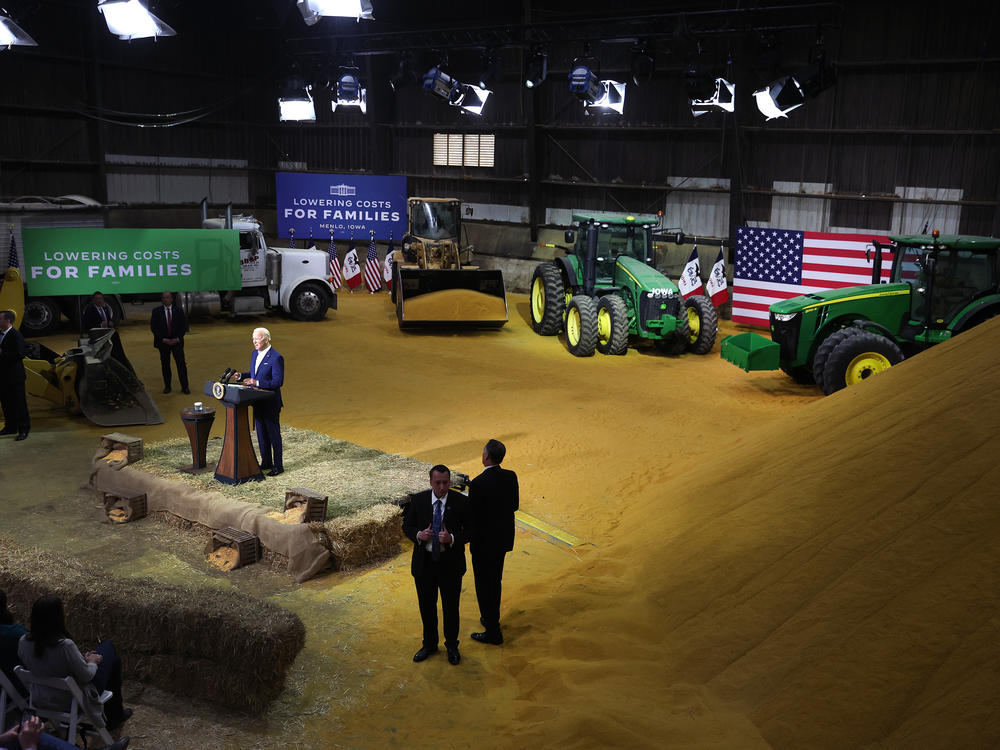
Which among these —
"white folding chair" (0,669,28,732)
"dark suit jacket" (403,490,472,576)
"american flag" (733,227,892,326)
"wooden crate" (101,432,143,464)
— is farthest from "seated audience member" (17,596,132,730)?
"american flag" (733,227,892,326)

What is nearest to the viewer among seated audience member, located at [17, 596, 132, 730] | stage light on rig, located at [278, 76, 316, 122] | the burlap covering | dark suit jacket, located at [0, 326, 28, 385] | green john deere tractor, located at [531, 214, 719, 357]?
seated audience member, located at [17, 596, 132, 730]

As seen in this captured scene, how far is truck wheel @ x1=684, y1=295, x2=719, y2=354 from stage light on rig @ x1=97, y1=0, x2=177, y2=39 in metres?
9.69

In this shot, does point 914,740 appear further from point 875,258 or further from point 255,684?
point 875,258

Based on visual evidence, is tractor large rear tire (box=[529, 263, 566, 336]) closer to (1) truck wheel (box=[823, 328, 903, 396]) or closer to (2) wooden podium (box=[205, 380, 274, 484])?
(1) truck wheel (box=[823, 328, 903, 396])

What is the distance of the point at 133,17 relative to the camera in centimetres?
1216

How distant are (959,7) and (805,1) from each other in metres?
2.83

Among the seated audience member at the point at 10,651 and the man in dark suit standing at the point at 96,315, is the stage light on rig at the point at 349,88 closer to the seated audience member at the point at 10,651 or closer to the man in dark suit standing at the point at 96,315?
the man in dark suit standing at the point at 96,315

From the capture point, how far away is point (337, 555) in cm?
729

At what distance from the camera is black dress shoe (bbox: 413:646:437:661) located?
572 cm

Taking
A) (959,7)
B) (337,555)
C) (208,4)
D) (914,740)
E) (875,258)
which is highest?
(208,4)

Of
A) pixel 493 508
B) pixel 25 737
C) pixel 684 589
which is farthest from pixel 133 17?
pixel 25 737

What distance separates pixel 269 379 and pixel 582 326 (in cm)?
822

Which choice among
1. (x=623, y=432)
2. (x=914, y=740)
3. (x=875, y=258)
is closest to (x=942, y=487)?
(x=914, y=740)

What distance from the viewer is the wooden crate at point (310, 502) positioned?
24.1ft
